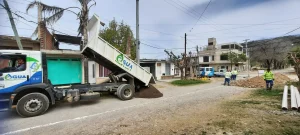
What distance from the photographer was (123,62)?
29.3 feet

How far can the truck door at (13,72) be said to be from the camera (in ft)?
18.9

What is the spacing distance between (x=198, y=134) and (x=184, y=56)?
51.6 feet

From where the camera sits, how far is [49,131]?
15.1 feet

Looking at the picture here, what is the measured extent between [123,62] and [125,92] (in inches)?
64.4

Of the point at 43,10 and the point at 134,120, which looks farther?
the point at 43,10

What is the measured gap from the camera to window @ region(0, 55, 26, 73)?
19.2 ft

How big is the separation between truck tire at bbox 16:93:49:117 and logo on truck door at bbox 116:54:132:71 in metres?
3.69

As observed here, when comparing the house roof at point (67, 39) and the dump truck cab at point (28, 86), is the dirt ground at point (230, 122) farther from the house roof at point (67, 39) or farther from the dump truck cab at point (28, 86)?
the house roof at point (67, 39)

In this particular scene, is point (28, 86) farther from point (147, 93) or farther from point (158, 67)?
point (158, 67)

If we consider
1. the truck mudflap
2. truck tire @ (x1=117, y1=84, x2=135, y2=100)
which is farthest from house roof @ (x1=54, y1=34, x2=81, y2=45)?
the truck mudflap

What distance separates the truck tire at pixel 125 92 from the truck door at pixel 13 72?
401 centimetres

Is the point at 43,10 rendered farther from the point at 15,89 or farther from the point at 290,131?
the point at 290,131

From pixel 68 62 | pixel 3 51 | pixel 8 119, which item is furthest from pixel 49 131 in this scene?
pixel 68 62

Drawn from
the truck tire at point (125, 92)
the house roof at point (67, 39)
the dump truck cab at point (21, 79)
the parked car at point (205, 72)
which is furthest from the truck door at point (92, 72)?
the parked car at point (205, 72)
